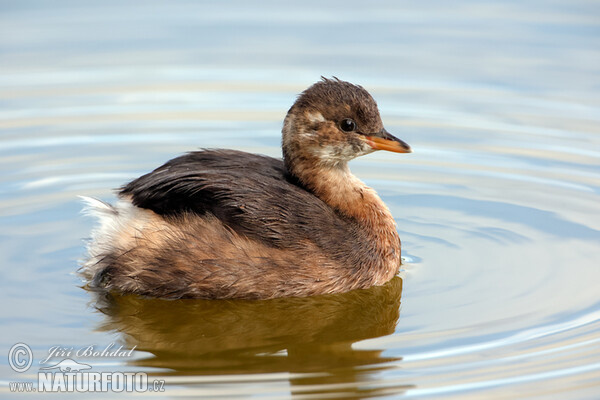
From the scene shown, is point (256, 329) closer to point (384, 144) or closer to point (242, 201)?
point (242, 201)

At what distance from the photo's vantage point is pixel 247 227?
7.04 m

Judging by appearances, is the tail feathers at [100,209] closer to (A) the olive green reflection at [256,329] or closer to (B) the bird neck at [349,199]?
(A) the olive green reflection at [256,329]

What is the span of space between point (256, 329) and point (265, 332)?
7 centimetres

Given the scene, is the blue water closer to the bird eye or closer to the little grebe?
the little grebe

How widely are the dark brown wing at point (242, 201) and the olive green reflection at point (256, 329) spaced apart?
0.41 m

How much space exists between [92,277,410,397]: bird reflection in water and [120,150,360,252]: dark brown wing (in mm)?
413

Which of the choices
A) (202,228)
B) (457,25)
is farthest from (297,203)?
(457,25)

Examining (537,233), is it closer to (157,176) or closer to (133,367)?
(157,176)

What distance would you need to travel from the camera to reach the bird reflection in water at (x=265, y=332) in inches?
248

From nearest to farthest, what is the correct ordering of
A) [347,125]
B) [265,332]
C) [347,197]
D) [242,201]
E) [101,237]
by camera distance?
1. [265,332]
2. [242,201]
3. [101,237]
4. [347,125]
5. [347,197]

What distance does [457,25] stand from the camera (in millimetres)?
12273

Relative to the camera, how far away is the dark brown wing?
23.0ft

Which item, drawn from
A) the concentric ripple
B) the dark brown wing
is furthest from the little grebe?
the concentric ripple

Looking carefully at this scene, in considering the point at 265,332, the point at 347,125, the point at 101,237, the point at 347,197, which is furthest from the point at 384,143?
the point at 101,237
